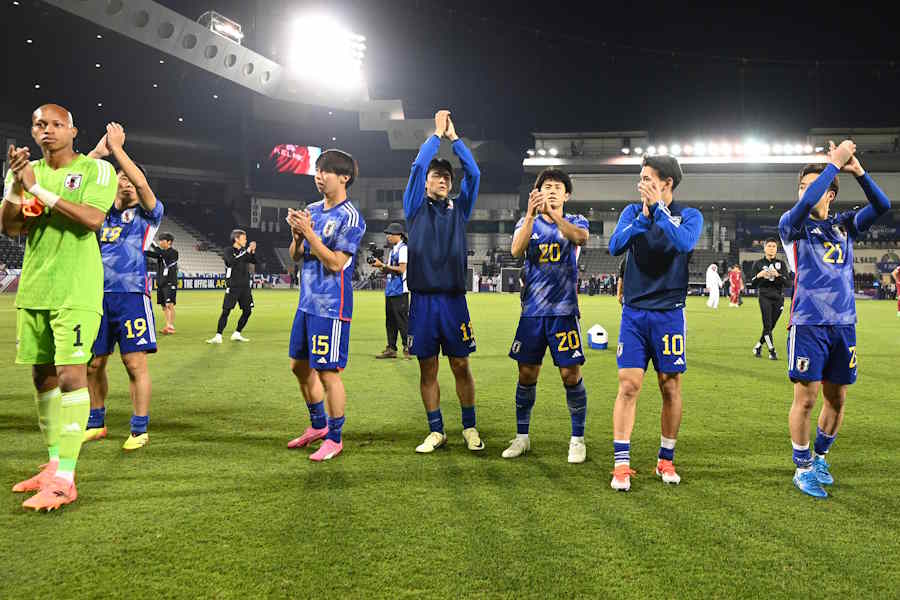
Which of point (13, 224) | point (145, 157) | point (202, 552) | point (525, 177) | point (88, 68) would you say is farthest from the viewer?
point (525, 177)

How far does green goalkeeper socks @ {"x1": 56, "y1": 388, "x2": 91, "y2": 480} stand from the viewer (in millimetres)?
3877

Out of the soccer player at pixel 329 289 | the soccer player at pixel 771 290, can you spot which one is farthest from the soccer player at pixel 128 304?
the soccer player at pixel 771 290

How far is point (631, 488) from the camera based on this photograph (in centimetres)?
420

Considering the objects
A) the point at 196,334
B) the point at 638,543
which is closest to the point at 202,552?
the point at 638,543

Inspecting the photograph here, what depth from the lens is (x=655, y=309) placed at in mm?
4371

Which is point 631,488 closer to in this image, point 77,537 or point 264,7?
point 77,537

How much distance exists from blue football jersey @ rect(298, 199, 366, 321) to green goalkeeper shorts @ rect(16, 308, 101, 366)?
153 cm

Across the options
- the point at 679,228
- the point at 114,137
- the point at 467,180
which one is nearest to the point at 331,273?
the point at 467,180

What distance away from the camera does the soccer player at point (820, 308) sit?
4.24 meters

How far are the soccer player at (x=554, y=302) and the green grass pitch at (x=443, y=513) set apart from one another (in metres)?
0.45

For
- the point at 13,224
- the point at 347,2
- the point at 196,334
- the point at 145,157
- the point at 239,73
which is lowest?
the point at 196,334

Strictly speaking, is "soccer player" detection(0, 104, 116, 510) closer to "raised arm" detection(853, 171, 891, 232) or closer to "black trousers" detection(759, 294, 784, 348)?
"raised arm" detection(853, 171, 891, 232)

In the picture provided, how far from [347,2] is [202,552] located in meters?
39.5

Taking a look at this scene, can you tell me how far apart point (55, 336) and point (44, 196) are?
0.83 meters
